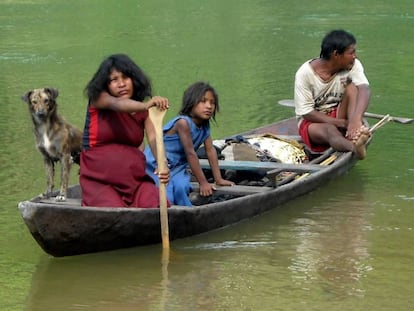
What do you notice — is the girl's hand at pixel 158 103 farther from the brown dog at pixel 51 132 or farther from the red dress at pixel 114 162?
the brown dog at pixel 51 132

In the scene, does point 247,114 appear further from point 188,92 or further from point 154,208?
point 154,208

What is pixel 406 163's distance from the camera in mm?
8516

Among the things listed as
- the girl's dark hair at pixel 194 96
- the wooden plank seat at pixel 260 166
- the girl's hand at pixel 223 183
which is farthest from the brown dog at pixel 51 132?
the wooden plank seat at pixel 260 166

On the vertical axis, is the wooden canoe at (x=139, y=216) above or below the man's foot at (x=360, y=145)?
below

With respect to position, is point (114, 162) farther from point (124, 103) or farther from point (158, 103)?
point (158, 103)

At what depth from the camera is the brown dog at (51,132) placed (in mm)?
5941

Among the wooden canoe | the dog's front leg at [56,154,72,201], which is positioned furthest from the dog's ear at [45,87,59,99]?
the wooden canoe

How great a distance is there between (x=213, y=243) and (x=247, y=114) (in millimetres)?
4672

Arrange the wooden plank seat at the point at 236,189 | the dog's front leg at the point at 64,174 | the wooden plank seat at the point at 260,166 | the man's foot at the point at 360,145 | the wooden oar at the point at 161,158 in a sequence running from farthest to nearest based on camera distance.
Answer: the man's foot at the point at 360,145
the wooden plank seat at the point at 260,166
the wooden plank seat at the point at 236,189
the dog's front leg at the point at 64,174
the wooden oar at the point at 161,158

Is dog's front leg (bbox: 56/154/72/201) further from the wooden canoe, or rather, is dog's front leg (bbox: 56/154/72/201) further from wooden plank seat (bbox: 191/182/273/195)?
wooden plank seat (bbox: 191/182/273/195)

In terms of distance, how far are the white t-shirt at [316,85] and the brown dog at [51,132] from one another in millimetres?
2349

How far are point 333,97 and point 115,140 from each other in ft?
8.36

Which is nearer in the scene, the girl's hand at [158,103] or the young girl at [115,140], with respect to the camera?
the girl's hand at [158,103]

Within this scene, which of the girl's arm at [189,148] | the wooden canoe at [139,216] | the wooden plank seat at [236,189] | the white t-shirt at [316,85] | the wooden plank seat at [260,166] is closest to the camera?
the wooden canoe at [139,216]
